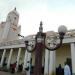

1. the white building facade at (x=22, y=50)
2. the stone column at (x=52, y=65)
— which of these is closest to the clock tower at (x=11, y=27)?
the white building facade at (x=22, y=50)

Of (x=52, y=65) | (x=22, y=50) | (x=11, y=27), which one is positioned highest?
(x=11, y=27)

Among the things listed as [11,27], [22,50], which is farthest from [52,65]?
[11,27]

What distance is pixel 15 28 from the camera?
1486 inches

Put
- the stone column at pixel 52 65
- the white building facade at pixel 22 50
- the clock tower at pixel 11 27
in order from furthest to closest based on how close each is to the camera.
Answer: the clock tower at pixel 11 27 < the white building facade at pixel 22 50 < the stone column at pixel 52 65

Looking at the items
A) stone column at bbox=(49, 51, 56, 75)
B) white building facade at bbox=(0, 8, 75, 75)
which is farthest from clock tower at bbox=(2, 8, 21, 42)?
stone column at bbox=(49, 51, 56, 75)

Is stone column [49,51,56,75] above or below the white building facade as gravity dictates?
below

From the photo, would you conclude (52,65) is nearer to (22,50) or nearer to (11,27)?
(22,50)

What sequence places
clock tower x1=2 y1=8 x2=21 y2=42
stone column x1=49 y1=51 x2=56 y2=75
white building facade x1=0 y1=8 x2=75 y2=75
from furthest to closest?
1. clock tower x1=2 y1=8 x2=21 y2=42
2. white building facade x1=0 y1=8 x2=75 y2=75
3. stone column x1=49 y1=51 x2=56 y2=75

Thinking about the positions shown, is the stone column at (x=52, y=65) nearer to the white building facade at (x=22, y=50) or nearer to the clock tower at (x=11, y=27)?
the white building facade at (x=22, y=50)

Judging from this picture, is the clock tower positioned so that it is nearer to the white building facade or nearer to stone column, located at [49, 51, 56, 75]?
the white building facade

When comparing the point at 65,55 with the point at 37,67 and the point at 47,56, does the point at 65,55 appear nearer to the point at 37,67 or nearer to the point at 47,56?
the point at 47,56

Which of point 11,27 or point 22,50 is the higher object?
point 11,27

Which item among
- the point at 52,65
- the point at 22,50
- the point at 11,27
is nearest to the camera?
the point at 52,65

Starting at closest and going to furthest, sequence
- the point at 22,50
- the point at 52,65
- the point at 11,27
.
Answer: the point at 52,65 < the point at 22,50 < the point at 11,27
